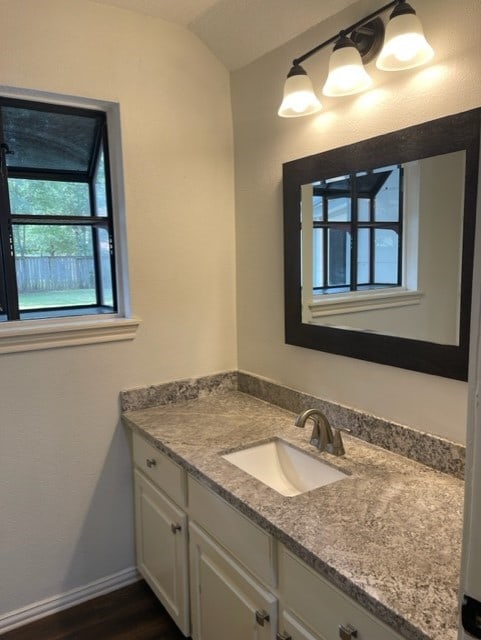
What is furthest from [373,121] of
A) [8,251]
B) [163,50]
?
[8,251]

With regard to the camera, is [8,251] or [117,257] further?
[117,257]

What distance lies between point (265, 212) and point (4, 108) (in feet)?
3.74

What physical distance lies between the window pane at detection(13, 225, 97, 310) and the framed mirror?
0.91 metres

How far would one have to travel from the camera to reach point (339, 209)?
1.77 m

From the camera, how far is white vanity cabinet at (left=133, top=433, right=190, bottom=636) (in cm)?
173

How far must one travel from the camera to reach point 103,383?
2061 millimetres

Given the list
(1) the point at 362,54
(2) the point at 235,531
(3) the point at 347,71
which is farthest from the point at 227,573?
(1) the point at 362,54

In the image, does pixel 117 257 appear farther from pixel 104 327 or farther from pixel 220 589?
pixel 220 589

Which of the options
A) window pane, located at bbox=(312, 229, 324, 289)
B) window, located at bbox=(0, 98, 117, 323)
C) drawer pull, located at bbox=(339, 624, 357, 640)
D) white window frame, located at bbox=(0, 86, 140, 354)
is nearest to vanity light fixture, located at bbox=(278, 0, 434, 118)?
window pane, located at bbox=(312, 229, 324, 289)

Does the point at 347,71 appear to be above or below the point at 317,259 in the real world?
above

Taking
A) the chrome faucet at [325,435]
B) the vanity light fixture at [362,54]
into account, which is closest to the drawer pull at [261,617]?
the chrome faucet at [325,435]

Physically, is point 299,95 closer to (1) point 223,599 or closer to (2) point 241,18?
(2) point 241,18

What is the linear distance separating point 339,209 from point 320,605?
4.25 ft

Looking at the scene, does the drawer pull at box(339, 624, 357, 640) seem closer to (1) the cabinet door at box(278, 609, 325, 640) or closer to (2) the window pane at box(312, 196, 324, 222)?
(1) the cabinet door at box(278, 609, 325, 640)
